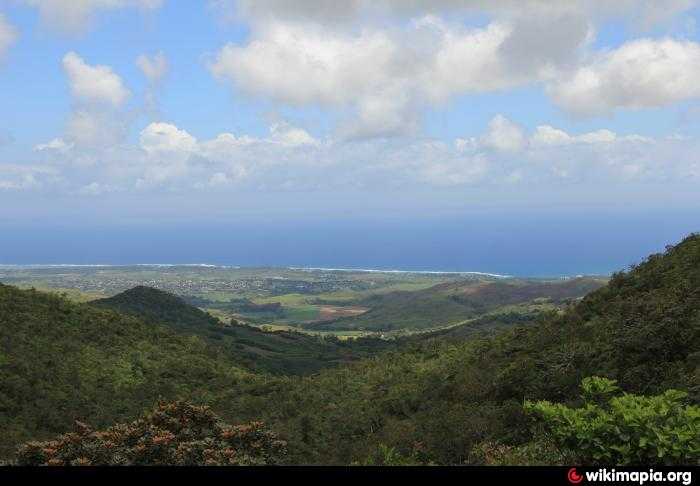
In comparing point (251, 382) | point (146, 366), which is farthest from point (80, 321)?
point (251, 382)

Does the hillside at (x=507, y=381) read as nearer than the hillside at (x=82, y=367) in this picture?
Yes

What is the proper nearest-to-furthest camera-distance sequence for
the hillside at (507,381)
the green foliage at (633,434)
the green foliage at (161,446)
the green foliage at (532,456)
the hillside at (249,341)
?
1. the green foliage at (633,434)
2. the green foliage at (532,456)
3. the green foliage at (161,446)
4. the hillside at (507,381)
5. the hillside at (249,341)

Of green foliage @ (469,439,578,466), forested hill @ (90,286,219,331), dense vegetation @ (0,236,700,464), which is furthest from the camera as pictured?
forested hill @ (90,286,219,331)

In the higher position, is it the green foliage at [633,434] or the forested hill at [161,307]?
the green foliage at [633,434]

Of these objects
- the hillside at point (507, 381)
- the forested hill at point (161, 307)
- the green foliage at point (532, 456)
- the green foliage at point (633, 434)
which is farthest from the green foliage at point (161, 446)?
the forested hill at point (161, 307)
